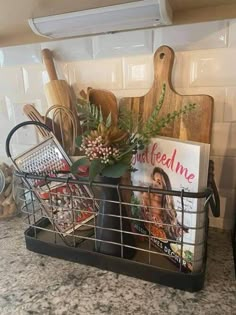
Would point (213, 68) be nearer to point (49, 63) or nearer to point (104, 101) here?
point (104, 101)

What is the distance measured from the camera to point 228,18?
632 millimetres

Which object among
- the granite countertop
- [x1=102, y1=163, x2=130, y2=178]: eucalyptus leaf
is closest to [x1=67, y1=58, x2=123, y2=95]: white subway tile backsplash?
[x1=102, y1=163, x2=130, y2=178]: eucalyptus leaf

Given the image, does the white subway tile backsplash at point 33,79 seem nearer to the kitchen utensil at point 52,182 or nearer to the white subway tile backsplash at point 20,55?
the white subway tile backsplash at point 20,55

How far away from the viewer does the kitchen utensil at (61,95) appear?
0.77 meters

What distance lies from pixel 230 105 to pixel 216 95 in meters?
0.04

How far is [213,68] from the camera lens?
66cm

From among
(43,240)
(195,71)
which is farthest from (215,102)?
(43,240)

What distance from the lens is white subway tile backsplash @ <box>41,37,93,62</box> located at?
77 centimetres

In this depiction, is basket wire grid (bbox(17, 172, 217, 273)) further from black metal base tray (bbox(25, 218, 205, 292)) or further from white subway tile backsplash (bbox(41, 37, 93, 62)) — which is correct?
white subway tile backsplash (bbox(41, 37, 93, 62))

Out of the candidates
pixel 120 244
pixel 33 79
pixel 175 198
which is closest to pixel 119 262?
pixel 120 244

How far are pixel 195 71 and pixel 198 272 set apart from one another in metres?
0.45

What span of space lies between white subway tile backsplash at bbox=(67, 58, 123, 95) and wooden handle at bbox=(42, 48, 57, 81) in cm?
5

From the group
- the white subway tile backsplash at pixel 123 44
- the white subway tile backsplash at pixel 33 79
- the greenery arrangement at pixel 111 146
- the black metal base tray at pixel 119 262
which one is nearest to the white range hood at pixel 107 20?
the white subway tile backsplash at pixel 123 44

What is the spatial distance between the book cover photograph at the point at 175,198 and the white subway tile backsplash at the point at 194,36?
0.91 ft
